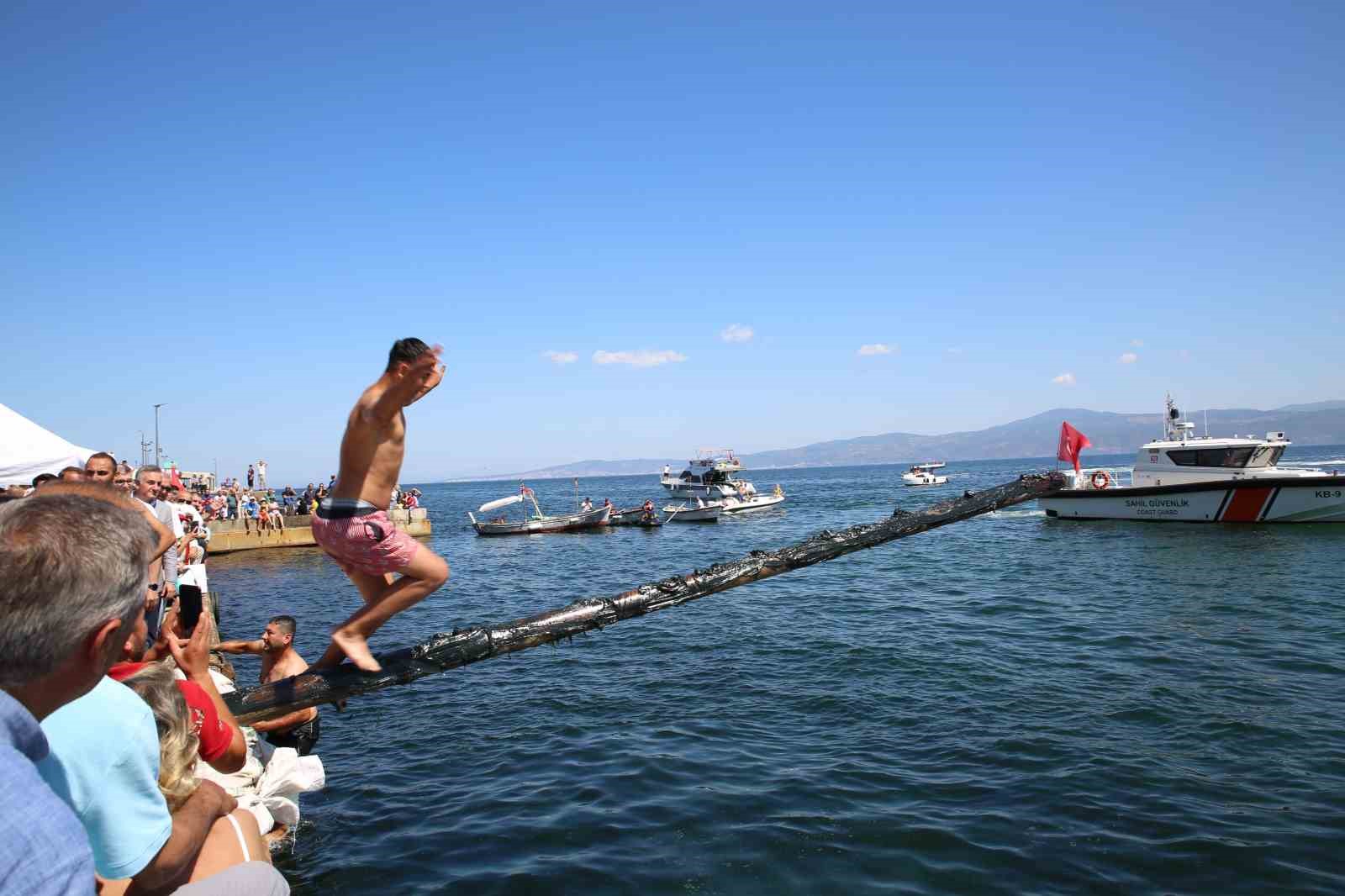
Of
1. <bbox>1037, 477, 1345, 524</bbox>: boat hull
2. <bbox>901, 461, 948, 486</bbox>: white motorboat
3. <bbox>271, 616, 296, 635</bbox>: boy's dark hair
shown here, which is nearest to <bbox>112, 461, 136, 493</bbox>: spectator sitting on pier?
<bbox>271, 616, 296, 635</bbox>: boy's dark hair

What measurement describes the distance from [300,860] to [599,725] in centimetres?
456

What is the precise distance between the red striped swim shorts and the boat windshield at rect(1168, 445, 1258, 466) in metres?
35.3

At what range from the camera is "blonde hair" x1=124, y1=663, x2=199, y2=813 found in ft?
11.8

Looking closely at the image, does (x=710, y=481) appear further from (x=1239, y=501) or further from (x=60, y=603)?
(x=60, y=603)

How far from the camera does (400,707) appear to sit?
41.5 feet

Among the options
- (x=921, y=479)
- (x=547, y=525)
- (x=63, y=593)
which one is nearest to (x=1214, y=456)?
(x=547, y=525)

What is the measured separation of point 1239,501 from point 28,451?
3793 cm

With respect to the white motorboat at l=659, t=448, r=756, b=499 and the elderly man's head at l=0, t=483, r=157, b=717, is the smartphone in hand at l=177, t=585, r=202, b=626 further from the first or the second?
the white motorboat at l=659, t=448, r=756, b=499

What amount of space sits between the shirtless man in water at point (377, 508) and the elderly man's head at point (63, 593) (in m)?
2.26

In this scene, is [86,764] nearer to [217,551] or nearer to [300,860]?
[300,860]

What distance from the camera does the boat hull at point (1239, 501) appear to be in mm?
29203

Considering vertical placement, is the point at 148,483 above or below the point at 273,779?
above

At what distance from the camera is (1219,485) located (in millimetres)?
30406

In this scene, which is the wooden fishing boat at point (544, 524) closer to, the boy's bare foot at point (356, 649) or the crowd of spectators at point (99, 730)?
the crowd of spectators at point (99, 730)
